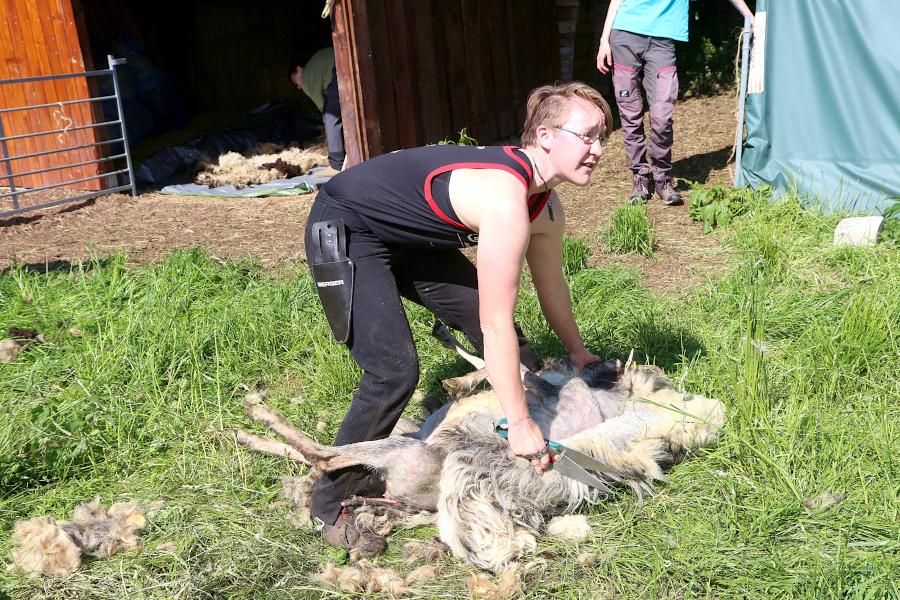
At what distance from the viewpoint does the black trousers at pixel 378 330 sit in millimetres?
3039

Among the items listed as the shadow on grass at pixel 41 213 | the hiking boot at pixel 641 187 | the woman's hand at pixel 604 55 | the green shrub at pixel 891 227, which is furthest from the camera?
the shadow on grass at pixel 41 213

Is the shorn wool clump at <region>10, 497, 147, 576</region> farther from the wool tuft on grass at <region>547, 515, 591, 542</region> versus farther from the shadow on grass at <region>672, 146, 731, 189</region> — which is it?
the shadow on grass at <region>672, 146, 731, 189</region>

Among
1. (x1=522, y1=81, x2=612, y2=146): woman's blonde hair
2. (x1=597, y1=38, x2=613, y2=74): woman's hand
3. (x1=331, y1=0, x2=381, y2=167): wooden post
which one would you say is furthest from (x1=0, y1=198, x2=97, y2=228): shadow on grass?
(x1=522, y1=81, x2=612, y2=146): woman's blonde hair

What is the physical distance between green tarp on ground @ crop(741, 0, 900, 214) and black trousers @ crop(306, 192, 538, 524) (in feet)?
12.6

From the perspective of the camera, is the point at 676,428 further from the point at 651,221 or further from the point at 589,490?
the point at 651,221

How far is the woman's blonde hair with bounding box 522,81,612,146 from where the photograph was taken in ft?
9.24

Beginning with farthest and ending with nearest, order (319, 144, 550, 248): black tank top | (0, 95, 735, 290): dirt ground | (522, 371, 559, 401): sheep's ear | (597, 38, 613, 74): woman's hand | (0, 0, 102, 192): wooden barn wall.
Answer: (0, 0, 102, 192): wooden barn wall → (597, 38, 613, 74): woman's hand → (0, 95, 735, 290): dirt ground → (522, 371, 559, 401): sheep's ear → (319, 144, 550, 248): black tank top

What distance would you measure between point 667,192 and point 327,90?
3855 millimetres

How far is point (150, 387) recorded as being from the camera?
4035 mm

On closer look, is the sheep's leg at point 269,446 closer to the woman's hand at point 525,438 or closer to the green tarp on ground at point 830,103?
the woman's hand at point 525,438

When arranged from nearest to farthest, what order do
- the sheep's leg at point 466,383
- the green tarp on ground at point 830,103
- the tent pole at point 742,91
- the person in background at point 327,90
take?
1. the sheep's leg at point 466,383
2. the green tarp on ground at point 830,103
3. the tent pole at point 742,91
4. the person in background at point 327,90

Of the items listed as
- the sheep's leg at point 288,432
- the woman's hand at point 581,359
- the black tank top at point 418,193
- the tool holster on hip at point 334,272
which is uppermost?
the black tank top at point 418,193

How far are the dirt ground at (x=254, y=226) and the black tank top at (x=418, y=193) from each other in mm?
2509

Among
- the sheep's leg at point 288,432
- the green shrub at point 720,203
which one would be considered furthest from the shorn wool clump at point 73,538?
the green shrub at point 720,203
